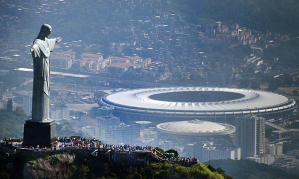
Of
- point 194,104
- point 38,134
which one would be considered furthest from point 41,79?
point 194,104

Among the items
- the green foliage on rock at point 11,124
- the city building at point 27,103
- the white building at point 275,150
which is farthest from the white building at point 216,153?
the city building at point 27,103

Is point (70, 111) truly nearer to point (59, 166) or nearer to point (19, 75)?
point (19, 75)

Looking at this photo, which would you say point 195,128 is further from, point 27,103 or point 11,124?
point 27,103

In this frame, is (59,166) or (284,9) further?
(284,9)

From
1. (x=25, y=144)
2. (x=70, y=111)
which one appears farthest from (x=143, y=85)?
(x=25, y=144)

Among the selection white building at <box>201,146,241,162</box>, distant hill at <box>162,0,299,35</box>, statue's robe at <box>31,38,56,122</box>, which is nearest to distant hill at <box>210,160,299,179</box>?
white building at <box>201,146,241,162</box>

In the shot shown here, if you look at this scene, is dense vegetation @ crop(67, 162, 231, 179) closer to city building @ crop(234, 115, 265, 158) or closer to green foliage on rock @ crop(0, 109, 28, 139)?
green foliage on rock @ crop(0, 109, 28, 139)
